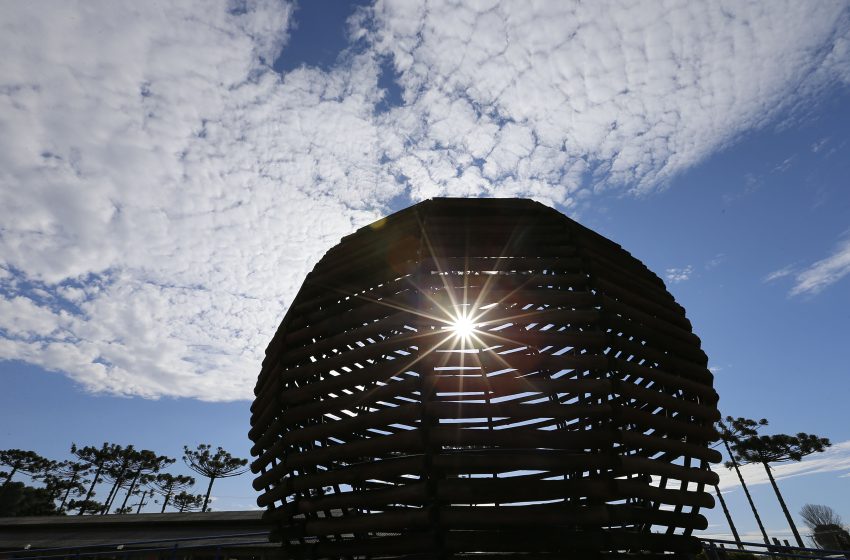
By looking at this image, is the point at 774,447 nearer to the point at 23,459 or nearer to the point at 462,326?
the point at 462,326

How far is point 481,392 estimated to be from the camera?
3502 millimetres

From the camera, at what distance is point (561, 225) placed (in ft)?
14.9

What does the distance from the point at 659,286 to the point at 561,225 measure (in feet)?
5.36

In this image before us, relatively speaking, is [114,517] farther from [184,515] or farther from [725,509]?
[725,509]

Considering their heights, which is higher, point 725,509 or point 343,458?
point 725,509

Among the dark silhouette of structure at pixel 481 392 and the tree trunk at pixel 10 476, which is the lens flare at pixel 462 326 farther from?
the tree trunk at pixel 10 476

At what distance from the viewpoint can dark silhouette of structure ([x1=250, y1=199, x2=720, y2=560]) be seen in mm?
3289

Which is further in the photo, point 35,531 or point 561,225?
point 35,531

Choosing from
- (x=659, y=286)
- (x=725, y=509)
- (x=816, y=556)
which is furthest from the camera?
(x=725, y=509)

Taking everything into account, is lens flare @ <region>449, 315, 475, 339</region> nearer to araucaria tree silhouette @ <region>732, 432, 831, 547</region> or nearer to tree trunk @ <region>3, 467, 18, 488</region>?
araucaria tree silhouette @ <region>732, 432, 831, 547</region>

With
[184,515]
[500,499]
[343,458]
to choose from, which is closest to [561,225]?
[500,499]

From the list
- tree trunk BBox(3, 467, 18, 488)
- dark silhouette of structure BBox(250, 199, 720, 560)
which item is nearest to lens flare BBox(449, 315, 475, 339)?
dark silhouette of structure BBox(250, 199, 720, 560)

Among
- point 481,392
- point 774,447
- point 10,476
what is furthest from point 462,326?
point 10,476

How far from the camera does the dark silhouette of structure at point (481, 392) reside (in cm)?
329
